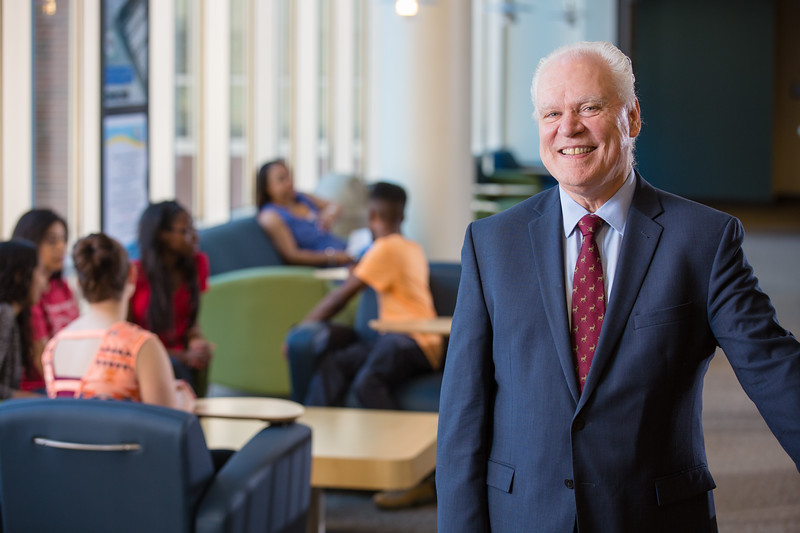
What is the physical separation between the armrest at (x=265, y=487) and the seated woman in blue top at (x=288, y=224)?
423 centimetres

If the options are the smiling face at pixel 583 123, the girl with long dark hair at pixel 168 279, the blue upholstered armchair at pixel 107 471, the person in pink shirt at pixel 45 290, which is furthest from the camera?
the girl with long dark hair at pixel 168 279

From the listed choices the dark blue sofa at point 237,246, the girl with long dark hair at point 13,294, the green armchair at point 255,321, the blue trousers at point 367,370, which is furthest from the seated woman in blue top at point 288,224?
the girl with long dark hair at point 13,294

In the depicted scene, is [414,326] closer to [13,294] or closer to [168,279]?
[168,279]

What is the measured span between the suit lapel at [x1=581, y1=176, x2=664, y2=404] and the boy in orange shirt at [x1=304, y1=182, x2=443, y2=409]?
3.21 m

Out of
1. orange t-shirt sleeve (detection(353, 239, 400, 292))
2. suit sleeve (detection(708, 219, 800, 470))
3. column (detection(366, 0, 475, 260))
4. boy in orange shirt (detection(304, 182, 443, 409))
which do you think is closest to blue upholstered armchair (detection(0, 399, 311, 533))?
suit sleeve (detection(708, 219, 800, 470))

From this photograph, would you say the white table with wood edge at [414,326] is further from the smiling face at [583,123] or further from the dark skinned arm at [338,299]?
the smiling face at [583,123]

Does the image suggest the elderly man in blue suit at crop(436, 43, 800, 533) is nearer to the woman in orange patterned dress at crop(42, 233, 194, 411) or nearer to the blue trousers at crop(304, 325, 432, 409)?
the woman in orange patterned dress at crop(42, 233, 194, 411)

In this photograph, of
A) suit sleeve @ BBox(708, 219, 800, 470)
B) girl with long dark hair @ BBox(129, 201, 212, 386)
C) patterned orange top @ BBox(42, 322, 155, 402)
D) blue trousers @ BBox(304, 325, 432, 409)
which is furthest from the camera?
blue trousers @ BBox(304, 325, 432, 409)

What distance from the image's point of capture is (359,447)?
377 cm

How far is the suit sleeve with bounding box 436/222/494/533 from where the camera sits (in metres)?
1.87

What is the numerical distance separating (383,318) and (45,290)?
1.74 meters

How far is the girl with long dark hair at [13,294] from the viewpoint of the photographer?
11.4 ft

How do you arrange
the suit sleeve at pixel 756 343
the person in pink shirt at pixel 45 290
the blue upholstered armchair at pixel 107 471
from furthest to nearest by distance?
the person in pink shirt at pixel 45 290 → the blue upholstered armchair at pixel 107 471 → the suit sleeve at pixel 756 343

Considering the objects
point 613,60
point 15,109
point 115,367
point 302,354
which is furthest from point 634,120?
point 15,109
